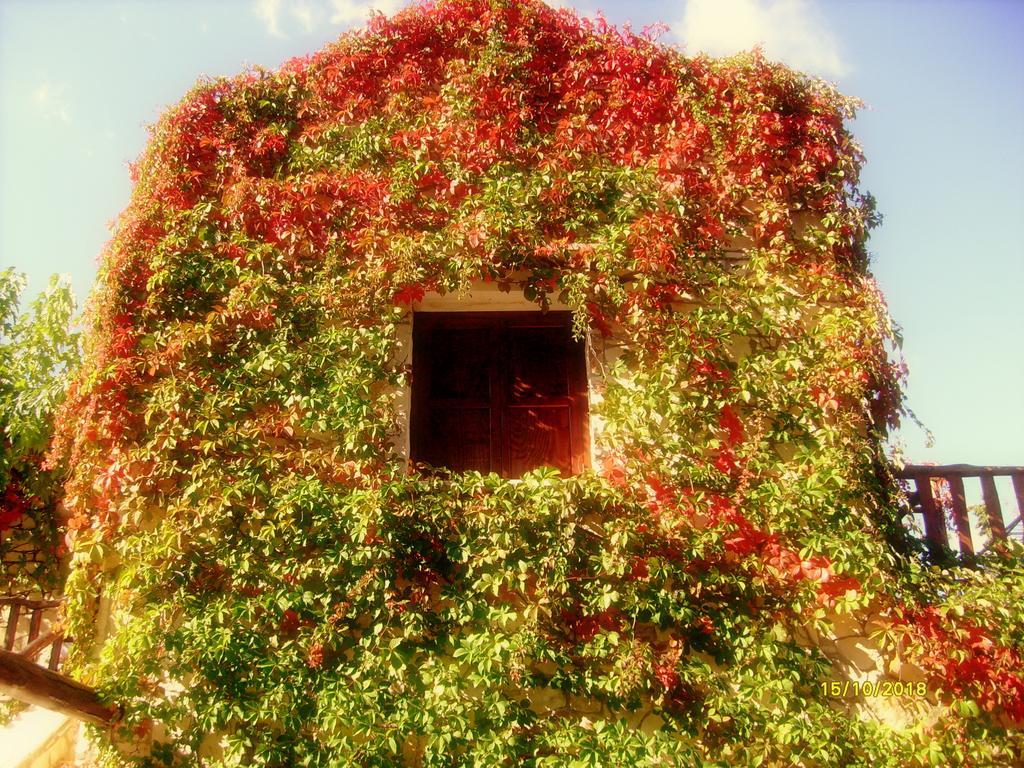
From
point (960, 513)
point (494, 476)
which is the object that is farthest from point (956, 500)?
point (494, 476)

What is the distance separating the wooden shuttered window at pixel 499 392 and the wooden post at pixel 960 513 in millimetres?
2554

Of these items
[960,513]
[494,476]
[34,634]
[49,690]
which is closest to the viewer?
[49,690]

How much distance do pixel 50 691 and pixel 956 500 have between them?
18.4 ft

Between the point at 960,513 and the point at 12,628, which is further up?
the point at 960,513

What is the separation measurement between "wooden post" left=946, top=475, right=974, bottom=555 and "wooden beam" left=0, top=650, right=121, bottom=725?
5365mm

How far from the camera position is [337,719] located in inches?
137

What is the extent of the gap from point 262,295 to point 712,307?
3.06m

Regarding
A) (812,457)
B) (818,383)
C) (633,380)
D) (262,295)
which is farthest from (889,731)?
(262,295)

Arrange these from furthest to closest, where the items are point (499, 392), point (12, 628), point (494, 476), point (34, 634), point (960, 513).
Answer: point (34, 634) → point (499, 392) → point (960, 513) → point (12, 628) → point (494, 476)

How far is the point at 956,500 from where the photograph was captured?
458cm

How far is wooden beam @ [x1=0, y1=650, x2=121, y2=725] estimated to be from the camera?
10.9ft

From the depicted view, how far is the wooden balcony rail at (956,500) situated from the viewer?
4.52m

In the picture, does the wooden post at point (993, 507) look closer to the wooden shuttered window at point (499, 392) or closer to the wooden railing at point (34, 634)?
the wooden shuttered window at point (499, 392)

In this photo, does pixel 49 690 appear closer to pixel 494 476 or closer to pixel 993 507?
pixel 494 476
